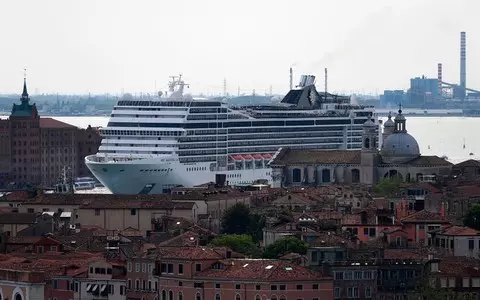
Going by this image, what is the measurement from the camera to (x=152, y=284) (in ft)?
160

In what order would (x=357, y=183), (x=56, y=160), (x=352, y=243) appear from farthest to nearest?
(x=56, y=160) → (x=357, y=183) → (x=352, y=243)

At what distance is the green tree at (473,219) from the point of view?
65000 mm

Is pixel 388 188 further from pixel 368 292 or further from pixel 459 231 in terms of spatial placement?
pixel 368 292

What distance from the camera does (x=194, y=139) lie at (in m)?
113

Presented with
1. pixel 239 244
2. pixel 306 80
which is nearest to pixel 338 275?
pixel 239 244

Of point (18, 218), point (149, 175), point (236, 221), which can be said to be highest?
point (18, 218)

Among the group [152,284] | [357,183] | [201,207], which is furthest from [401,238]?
[357,183]

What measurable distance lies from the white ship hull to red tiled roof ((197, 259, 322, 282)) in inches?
2212

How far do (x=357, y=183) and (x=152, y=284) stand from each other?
54.6 m

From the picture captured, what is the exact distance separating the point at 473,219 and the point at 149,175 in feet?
140

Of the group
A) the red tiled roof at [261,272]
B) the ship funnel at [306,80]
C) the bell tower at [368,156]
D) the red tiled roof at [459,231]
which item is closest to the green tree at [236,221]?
the red tiled roof at [459,231]

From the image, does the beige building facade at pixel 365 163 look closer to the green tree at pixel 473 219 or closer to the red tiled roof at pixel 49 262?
the green tree at pixel 473 219

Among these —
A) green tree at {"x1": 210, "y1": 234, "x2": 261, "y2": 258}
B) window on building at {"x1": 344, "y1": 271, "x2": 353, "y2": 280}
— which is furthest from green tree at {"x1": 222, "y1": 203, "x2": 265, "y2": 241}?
window on building at {"x1": 344, "y1": 271, "x2": 353, "y2": 280}

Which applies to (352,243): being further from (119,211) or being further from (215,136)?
(215,136)
